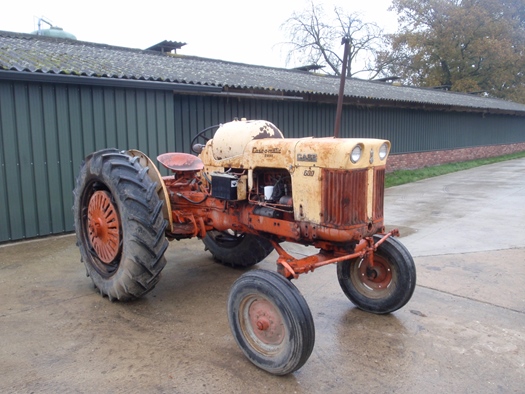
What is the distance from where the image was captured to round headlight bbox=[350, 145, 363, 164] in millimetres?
3189

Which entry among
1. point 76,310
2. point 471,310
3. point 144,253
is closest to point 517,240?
point 471,310

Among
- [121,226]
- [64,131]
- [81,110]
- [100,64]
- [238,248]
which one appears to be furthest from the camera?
[100,64]

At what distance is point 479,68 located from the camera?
3438 centimetres

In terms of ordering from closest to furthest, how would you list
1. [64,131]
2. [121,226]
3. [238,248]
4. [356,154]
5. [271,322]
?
1. [271,322]
2. [356,154]
3. [121,226]
4. [238,248]
5. [64,131]

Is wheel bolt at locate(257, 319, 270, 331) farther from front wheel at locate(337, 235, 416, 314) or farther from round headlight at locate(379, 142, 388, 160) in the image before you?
round headlight at locate(379, 142, 388, 160)

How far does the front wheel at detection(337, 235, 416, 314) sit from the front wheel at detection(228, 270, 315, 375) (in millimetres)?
1183

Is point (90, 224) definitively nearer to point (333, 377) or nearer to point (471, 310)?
point (333, 377)

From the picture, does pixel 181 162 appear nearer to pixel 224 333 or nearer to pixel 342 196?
pixel 224 333

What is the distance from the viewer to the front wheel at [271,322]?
2.87 m

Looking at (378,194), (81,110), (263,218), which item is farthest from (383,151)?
(81,110)

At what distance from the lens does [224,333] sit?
3.63 metres

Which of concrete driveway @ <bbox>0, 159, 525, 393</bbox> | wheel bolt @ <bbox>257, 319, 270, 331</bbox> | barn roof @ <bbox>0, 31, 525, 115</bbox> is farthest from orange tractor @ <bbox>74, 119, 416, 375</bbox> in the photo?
barn roof @ <bbox>0, 31, 525, 115</bbox>

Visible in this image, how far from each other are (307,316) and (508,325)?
1.99 meters

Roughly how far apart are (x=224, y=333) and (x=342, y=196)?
55.9 inches
